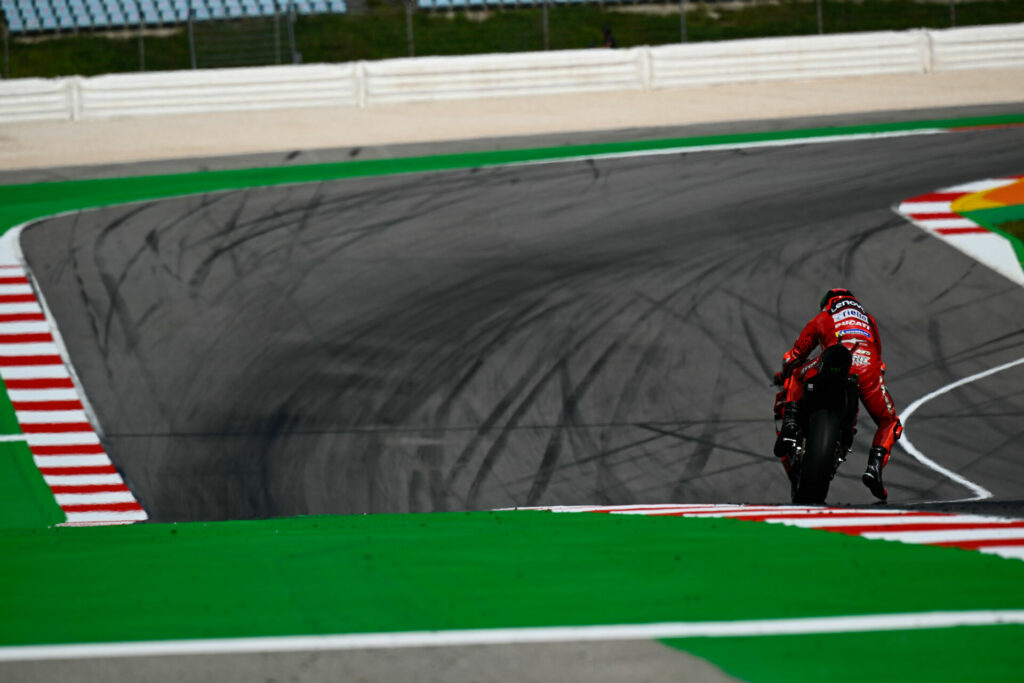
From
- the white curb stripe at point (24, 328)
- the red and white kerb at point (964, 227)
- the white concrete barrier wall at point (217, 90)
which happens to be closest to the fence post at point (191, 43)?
the white concrete barrier wall at point (217, 90)

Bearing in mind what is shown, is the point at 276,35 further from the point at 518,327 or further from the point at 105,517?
the point at 105,517

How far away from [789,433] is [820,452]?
1.12 ft

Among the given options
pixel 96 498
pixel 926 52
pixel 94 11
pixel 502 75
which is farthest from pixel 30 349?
pixel 926 52

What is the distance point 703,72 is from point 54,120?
11.7m

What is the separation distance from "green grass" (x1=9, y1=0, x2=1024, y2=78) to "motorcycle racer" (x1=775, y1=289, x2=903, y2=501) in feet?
54.6

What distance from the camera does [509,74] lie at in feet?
72.8

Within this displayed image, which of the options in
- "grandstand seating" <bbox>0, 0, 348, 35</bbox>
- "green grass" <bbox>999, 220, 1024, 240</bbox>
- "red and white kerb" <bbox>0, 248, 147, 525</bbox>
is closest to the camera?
"red and white kerb" <bbox>0, 248, 147, 525</bbox>

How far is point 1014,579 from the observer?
4871 mm

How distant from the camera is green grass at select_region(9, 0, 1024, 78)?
2439 centimetres

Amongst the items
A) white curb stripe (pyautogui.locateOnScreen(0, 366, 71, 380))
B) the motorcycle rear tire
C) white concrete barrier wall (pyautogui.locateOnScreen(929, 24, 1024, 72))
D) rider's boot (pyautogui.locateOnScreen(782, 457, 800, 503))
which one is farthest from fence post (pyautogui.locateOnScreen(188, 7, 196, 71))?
the motorcycle rear tire

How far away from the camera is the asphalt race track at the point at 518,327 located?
1034 centimetres

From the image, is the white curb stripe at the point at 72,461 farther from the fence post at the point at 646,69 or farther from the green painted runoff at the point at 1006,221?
the fence post at the point at 646,69

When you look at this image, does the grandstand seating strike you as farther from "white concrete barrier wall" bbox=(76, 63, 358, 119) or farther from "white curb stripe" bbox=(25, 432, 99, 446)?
"white curb stripe" bbox=(25, 432, 99, 446)

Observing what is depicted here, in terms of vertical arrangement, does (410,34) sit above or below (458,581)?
above
